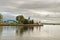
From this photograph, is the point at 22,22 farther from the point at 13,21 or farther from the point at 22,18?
the point at 13,21

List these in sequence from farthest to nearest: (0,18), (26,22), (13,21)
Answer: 1. (13,21)
2. (26,22)
3. (0,18)

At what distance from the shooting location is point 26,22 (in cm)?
10688

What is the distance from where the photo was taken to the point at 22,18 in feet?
357

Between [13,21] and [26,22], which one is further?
[13,21]

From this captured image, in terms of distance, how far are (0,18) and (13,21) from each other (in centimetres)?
1862

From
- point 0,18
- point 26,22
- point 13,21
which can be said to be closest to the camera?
point 0,18

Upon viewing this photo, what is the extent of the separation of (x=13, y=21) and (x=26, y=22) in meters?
12.9

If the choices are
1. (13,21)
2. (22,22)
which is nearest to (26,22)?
(22,22)

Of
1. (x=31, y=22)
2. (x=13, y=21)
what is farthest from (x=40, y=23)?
(x=13, y=21)

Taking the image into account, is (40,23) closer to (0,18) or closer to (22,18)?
(22,18)

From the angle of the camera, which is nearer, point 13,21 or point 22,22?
point 22,22

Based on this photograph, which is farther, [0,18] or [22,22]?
[22,22]

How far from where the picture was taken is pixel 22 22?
107 metres

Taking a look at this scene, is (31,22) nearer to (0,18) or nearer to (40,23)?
(40,23)
